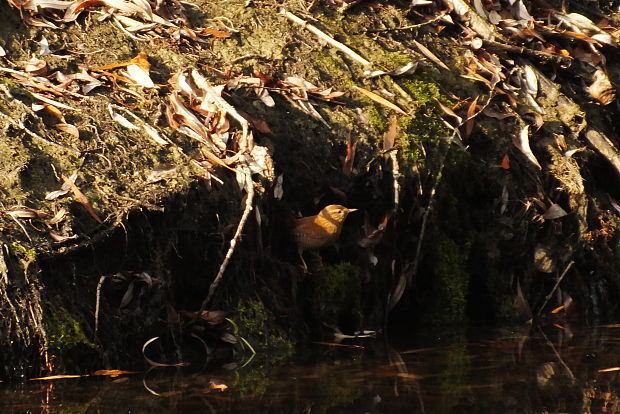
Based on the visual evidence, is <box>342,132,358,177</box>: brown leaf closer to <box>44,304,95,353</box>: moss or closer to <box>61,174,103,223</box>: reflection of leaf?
<box>61,174,103,223</box>: reflection of leaf

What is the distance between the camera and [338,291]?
6.66 metres

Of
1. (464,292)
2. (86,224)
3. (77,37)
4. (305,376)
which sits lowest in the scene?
(464,292)

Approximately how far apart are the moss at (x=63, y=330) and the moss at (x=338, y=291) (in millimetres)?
1752

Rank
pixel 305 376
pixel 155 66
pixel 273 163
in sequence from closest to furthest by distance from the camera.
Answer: pixel 305 376 < pixel 273 163 < pixel 155 66

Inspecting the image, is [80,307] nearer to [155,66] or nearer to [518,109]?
[155,66]

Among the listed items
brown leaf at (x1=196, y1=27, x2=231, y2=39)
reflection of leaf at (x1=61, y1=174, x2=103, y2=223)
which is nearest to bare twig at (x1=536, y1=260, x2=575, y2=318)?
brown leaf at (x1=196, y1=27, x2=231, y2=39)

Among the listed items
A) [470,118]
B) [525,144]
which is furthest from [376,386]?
[525,144]

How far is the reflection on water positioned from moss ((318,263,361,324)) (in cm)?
45

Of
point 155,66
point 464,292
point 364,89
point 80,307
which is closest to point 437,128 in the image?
point 364,89

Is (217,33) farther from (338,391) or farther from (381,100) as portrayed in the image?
(338,391)

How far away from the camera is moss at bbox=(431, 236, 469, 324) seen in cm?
726

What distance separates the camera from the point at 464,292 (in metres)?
7.34

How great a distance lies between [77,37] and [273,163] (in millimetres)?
1884

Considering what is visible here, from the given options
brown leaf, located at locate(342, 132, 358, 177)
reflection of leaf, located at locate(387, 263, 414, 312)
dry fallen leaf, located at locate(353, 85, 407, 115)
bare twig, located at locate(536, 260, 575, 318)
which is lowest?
bare twig, located at locate(536, 260, 575, 318)
